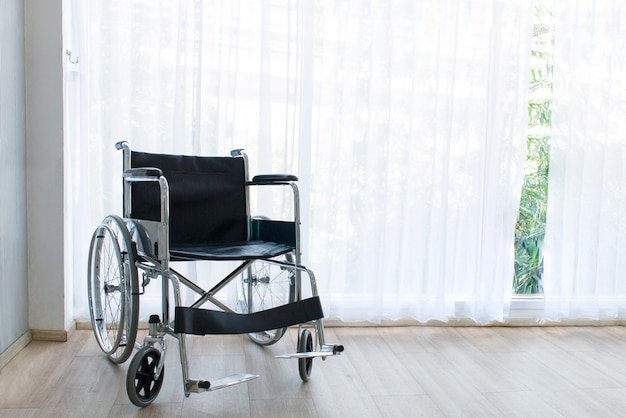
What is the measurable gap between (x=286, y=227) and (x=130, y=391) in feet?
2.52

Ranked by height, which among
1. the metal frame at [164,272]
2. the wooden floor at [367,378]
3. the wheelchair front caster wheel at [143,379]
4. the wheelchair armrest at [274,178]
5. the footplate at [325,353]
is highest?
the wheelchair armrest at [274,178]

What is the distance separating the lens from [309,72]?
2.62 metres

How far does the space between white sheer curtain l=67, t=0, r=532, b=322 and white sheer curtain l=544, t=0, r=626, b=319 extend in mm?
209

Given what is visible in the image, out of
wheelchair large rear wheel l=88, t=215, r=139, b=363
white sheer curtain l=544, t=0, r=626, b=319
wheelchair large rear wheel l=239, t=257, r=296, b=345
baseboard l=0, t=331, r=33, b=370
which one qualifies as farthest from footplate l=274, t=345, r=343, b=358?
white sheer curtain l=544, t=0, r=626, b=319

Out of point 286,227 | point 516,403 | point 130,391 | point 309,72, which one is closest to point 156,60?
point 309,72

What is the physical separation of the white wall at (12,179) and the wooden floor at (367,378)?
0.17 meters

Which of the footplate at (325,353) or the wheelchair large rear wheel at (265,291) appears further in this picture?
the wheelchair large rear wheel at (265,291)

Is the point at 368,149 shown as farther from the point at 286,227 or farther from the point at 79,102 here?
the point at 79,102

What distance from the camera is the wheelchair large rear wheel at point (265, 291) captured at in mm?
2307

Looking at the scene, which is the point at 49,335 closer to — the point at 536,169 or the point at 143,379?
the point at 143,379

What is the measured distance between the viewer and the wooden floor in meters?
1.86

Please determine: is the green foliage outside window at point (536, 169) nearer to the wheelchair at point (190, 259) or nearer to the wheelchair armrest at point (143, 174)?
the wheelchair at point (190, 259)

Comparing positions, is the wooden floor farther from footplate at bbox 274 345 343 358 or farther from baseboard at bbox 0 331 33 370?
footplate at bbox 274 345 343 358

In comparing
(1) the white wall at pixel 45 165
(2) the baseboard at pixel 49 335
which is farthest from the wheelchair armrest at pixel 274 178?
(2) the baseboard at pixel 49 335
